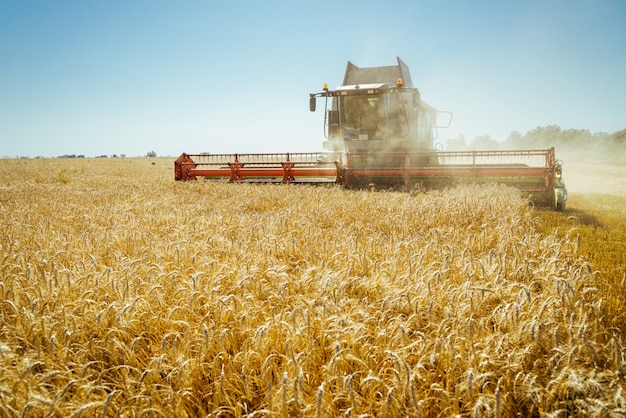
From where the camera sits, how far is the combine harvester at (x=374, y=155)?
10383mm

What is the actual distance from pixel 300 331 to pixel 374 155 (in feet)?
30.7

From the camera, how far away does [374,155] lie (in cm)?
1110

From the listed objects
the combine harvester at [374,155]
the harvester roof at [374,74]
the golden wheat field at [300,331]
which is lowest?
the golden wheat field at [300,331]

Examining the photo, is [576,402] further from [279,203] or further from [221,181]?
[221,181]

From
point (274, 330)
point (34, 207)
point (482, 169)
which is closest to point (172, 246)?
point (274, 330)

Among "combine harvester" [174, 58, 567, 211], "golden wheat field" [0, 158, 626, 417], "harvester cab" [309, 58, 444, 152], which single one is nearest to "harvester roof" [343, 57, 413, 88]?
"combine harvester" [174, 58, 567, 211]

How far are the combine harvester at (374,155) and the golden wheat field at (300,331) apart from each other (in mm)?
5335

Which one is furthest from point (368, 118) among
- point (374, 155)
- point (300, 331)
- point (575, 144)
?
point (575, 144)

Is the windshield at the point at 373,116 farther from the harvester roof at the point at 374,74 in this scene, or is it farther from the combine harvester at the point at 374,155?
the harvester roof at the point at 374,74

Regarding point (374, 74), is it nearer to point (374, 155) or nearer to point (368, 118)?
point (368, 118)

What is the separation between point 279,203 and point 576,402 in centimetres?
657

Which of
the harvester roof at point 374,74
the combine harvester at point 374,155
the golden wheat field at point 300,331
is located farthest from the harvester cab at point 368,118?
the golden wheat field at point 300,331

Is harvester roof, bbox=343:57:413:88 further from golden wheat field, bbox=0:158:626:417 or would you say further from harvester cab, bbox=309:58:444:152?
golden wheat field, bbox=0:158:626:417

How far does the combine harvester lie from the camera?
1038 cm
